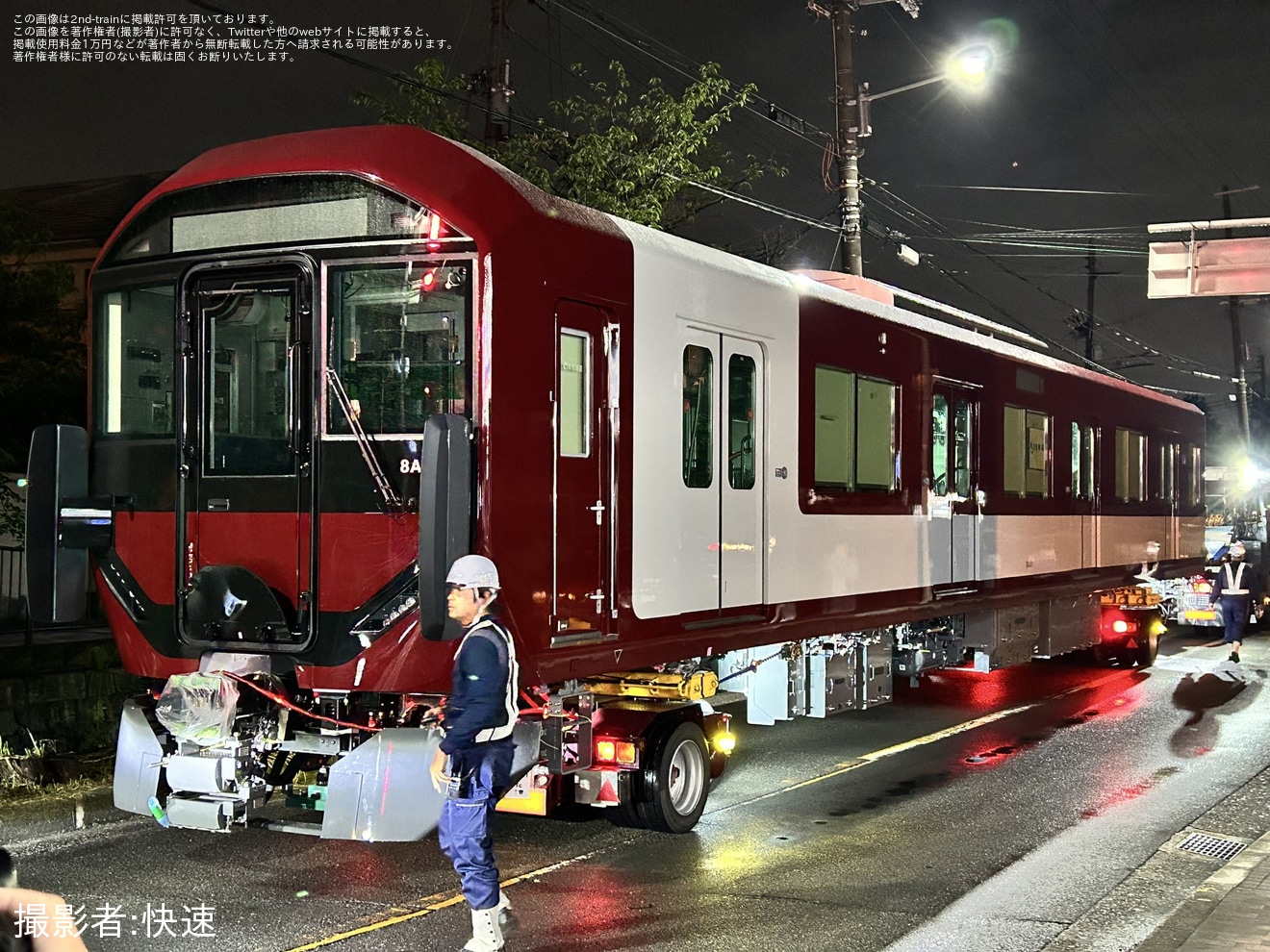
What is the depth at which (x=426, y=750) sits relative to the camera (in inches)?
265

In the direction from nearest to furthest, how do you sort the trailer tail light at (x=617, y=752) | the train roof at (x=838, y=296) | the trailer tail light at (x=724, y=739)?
the trailer tail light at (x=617, y=752) < the train roof at (x=838, y=296) < the trailer tail light at (x=724, y=739)

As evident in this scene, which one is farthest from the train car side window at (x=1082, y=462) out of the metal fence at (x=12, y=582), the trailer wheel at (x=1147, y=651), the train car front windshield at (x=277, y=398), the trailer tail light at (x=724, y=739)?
the metal fence at (x=12, y=582)

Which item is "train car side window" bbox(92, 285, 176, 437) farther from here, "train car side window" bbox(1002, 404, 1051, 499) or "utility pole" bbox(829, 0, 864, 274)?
"utility pole" bbox(829, 0, 864, 274)

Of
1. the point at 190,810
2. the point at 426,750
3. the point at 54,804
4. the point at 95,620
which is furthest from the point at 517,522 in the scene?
the point at 95,620

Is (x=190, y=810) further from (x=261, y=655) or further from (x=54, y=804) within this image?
(x=54, y=804)

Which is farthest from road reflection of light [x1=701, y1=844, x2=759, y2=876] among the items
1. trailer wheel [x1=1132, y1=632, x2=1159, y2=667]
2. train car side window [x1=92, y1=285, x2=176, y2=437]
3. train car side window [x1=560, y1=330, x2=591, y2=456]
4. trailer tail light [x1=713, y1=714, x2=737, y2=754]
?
trailer wheel [x1=1132, y1=632, x2=1159, y2=667]

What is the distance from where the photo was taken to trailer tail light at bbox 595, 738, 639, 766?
314 inches

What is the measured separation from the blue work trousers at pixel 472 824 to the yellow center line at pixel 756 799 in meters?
0.85

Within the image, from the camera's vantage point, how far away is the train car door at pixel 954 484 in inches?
479

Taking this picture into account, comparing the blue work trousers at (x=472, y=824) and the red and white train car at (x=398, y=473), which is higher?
the red and white train car at (x=398, y=473)

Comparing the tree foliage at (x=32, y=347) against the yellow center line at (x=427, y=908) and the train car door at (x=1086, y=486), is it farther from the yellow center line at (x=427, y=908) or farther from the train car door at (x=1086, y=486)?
the train car door at (x=1086, y=486)

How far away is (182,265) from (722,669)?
177 inches

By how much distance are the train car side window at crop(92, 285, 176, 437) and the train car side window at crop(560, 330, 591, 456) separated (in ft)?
6.87

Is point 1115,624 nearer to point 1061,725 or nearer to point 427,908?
point 1061,725
